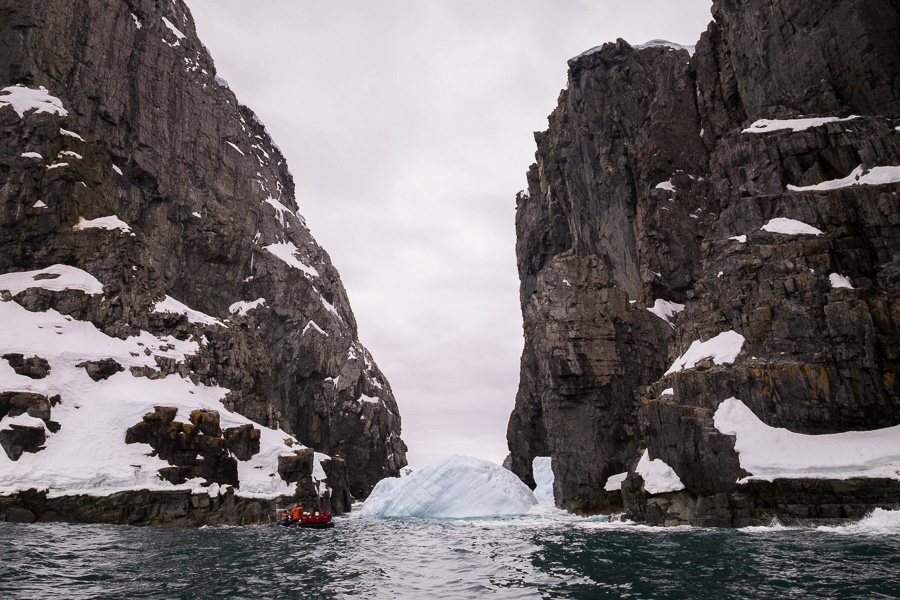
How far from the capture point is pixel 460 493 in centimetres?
6175

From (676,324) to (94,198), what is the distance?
230 feet

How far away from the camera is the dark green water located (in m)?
17.8

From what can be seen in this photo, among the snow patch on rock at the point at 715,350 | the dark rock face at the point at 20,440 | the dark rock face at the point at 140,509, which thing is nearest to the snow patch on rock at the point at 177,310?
the dark rock face at the point at 20,440

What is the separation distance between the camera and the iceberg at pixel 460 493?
59438 millimetres

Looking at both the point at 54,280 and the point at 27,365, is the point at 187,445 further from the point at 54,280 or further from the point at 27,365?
the point at 54,280

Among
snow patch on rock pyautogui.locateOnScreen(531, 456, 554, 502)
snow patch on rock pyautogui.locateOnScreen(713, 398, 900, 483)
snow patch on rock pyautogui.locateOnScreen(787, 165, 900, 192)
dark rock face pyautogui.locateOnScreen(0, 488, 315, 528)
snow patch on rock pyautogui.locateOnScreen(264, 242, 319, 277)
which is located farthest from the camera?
snow patch on rock pyautogui.locateOnScreen(264, 242, 319, 277)

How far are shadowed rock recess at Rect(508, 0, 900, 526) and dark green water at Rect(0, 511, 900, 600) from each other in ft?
25.6

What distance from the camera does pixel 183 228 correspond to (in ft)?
311

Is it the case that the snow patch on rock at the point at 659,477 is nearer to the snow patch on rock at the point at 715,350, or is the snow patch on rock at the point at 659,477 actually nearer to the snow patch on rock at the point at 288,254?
→ the snow patch on rock at the point at 715,350

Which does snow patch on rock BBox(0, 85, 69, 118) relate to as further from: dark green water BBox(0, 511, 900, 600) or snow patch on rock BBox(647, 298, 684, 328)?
snow patch on rock BBox(647, 298, 684, 328)

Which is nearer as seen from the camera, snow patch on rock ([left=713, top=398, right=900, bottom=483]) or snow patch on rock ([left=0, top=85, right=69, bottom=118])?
snow patch on rock ([left=713, top=398, right=900, bottom=483])

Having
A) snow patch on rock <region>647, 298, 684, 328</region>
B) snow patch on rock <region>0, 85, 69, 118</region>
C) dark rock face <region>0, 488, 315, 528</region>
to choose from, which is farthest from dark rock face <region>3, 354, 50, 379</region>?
snow patch on rock <region>647, 298, 684, 328</region>

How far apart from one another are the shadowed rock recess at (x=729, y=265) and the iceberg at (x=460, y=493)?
10760mm

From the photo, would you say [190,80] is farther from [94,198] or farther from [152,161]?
[94,198]
